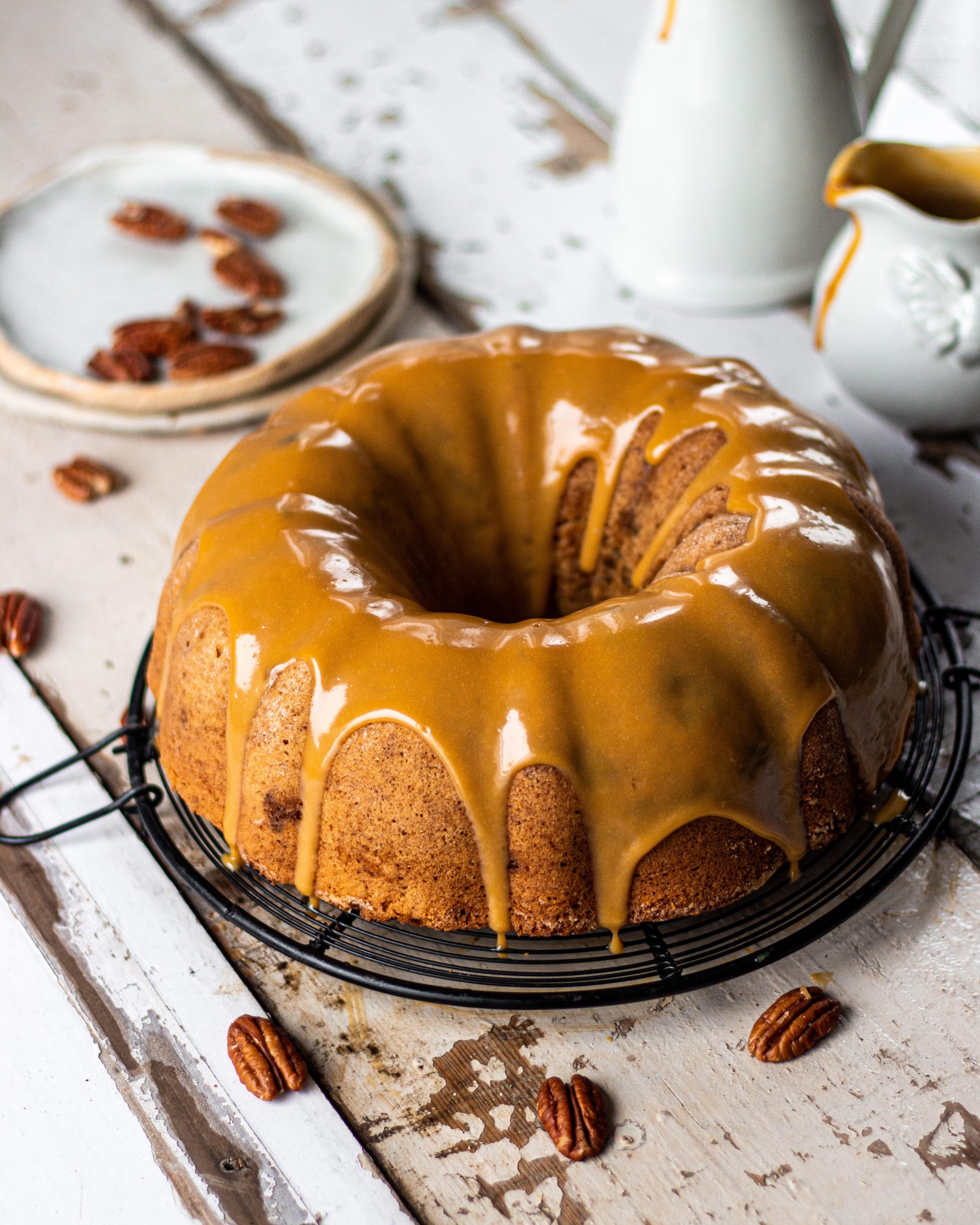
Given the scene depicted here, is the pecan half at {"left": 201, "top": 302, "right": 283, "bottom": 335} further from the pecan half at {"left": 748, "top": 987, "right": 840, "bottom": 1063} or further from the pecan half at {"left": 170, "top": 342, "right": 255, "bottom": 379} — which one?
the pecan half at {"left": 748, "top": 987, "right": 840, "bottom": 1063}

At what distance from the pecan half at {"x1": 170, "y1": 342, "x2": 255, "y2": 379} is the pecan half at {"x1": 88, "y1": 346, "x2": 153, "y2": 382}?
43mm

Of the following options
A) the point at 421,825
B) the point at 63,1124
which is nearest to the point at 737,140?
the point at 421,825

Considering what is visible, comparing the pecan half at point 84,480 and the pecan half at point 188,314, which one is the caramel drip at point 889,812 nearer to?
the pecan half at point 84,480

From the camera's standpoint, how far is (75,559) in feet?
5.77

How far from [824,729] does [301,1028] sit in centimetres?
60

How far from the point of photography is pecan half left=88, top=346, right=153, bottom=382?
194 centimetres

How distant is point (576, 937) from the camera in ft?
4.09

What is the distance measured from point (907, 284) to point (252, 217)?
1173 millimetres

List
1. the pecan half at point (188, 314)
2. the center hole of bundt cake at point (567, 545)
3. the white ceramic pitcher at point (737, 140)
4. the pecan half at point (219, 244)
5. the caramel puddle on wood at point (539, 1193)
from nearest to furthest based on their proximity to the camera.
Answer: the caramel puddle on wood at point (539, 1193) → the center hole of bundt cake at point (567, 545) → the white ceramic pitcher at point (737, 140) → the pecan half at point (188, 314) → the pecan half at point (219, 244)

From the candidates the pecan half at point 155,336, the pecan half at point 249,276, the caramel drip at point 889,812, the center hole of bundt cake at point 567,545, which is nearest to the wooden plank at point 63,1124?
the center hole of bundt cake at point 567,545

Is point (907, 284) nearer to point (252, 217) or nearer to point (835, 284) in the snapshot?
point (835, 284)

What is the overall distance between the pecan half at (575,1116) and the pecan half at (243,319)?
132 centimetres

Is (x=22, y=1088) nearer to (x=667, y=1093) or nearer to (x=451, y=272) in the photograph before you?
(x=667, y=1093)

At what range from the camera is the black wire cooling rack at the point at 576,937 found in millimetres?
1148
